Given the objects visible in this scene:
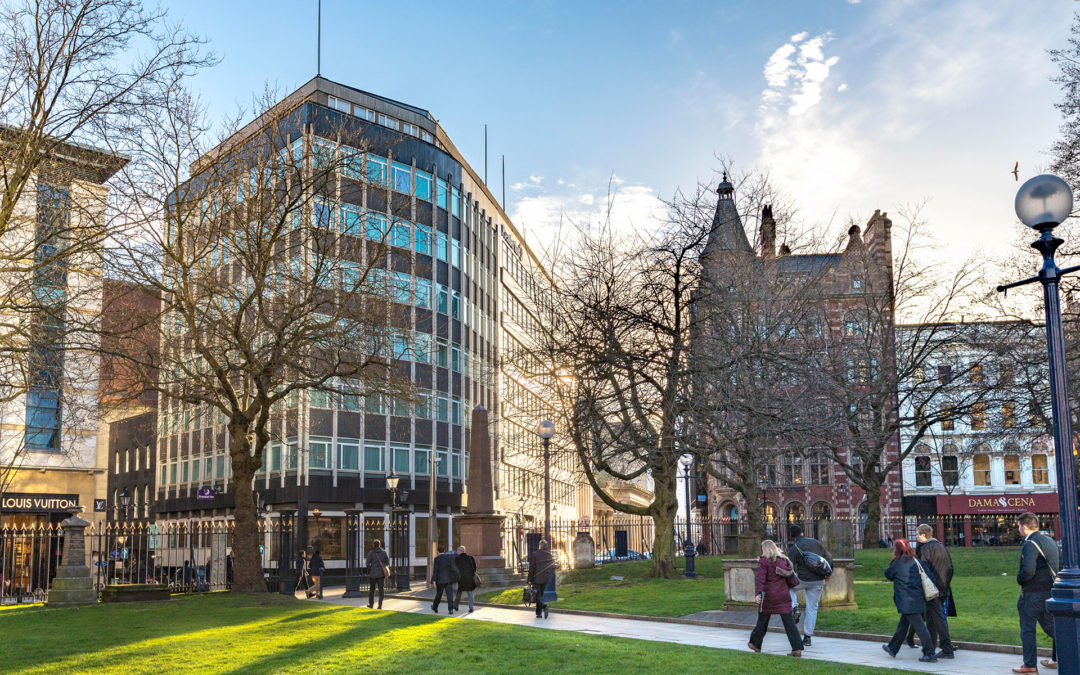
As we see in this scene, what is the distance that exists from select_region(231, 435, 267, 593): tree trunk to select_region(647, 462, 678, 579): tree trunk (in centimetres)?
1177

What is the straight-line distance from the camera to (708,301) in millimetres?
26750

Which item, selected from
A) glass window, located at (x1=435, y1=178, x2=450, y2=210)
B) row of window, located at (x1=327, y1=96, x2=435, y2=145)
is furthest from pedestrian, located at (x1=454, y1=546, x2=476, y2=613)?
row of window, located at (x1=327, y1=96, x2=435, y2=145)

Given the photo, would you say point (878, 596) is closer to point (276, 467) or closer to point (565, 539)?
point (276, 467)

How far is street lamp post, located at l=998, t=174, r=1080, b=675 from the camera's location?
7727 millimetres

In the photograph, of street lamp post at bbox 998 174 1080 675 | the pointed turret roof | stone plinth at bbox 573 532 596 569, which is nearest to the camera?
street lamp post at bbox 998 174 1080 675

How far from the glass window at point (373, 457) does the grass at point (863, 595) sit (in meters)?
17.7

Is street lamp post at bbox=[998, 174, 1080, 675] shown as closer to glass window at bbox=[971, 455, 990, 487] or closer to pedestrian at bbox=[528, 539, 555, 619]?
pedestrian at bbox=[528, 539, 555, 619]

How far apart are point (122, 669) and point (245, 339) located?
9967mm

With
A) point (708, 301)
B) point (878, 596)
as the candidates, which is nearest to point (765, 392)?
point (708, 301)

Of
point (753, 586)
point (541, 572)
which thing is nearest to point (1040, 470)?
point (753, 586)

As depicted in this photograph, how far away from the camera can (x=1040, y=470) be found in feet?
211

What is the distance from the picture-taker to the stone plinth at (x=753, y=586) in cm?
1783

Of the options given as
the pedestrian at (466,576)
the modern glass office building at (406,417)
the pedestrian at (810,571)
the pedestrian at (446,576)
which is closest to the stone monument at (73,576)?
the pedestrian at (446,576)

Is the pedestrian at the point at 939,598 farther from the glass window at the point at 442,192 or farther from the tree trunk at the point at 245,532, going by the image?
the glass window at the point at 442,192
